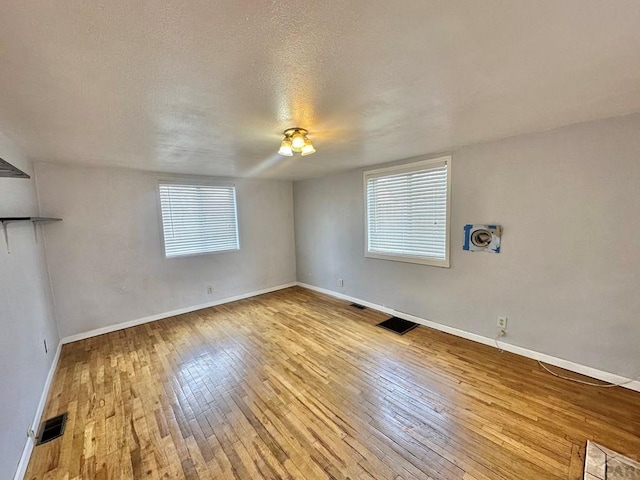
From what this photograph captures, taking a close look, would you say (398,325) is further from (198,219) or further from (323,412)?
(198,219)

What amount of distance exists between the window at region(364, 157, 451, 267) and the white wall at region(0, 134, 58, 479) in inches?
148

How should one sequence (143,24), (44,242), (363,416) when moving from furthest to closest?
(44,242) < (363,416) < (143,24)

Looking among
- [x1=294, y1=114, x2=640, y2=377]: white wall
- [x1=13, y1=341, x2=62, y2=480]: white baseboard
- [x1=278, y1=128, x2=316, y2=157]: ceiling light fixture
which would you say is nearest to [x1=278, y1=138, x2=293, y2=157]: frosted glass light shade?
[x1=278, y1=128, x2=316, y2=157]: ceiling light fixture

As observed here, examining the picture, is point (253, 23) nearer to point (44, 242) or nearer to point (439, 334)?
point (439, 334)

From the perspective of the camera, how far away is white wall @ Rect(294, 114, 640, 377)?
2.17 metres

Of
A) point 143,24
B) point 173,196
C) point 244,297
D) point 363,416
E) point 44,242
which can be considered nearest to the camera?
point 143,24

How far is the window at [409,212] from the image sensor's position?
325cm

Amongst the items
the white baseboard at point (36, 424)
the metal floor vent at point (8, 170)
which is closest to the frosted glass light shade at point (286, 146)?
the metal floor vent at point (8, 170)

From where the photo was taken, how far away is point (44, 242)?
3158 mm

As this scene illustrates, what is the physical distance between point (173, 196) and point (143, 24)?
11.8 feet

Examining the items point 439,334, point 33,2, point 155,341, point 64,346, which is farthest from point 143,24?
point 64,346

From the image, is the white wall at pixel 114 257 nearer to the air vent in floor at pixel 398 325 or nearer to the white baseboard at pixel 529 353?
the air vent in floor at pixel 398 325

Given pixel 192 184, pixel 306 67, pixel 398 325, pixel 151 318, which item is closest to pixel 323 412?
pixel 398 325

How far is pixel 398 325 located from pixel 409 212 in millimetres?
1554
